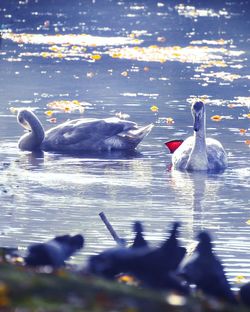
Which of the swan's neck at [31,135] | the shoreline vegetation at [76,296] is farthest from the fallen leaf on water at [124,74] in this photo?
the shoreline vegetation at [76,296]

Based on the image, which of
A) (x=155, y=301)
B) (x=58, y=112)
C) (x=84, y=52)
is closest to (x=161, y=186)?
(x=58, y=112)

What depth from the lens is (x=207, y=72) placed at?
124 ft

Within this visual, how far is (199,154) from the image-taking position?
22531mm

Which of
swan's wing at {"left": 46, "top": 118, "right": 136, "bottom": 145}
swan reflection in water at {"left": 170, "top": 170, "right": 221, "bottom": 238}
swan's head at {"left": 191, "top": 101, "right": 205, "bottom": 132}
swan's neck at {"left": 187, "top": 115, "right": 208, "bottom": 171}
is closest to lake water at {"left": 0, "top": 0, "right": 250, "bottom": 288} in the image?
swan reflection in water at {"left": 170, "top": 170, "right": 221, "bottom": 238}

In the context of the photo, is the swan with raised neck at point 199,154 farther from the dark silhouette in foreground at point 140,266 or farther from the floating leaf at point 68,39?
the floating leaf at point 68,39

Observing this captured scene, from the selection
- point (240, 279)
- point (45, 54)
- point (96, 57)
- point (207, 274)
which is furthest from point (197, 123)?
point (45, 54)

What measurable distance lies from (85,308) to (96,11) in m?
57.6

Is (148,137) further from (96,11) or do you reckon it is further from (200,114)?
(96,11)

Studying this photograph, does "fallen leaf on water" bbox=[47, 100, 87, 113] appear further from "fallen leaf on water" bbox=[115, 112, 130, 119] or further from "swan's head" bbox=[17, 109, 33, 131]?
"swan's head" bbox=[17, 109, 33, 131]

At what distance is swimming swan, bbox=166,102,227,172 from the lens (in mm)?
22453

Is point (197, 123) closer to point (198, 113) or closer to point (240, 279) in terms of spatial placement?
point (198, 113)

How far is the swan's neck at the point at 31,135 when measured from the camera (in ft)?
80.4

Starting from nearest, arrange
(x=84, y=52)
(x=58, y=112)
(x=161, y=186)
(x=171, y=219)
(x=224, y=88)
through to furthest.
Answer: (x=171, y=219)
(x=161, y=186)
(x=58, y=112)
(x=224, y=88)
(x=84, y=52)

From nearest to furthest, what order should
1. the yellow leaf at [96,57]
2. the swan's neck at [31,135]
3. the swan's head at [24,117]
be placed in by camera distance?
1. the swan's neck at [31,135]
2. the swan's head at [24,117]
3. the yellow leaf at [96,57]
